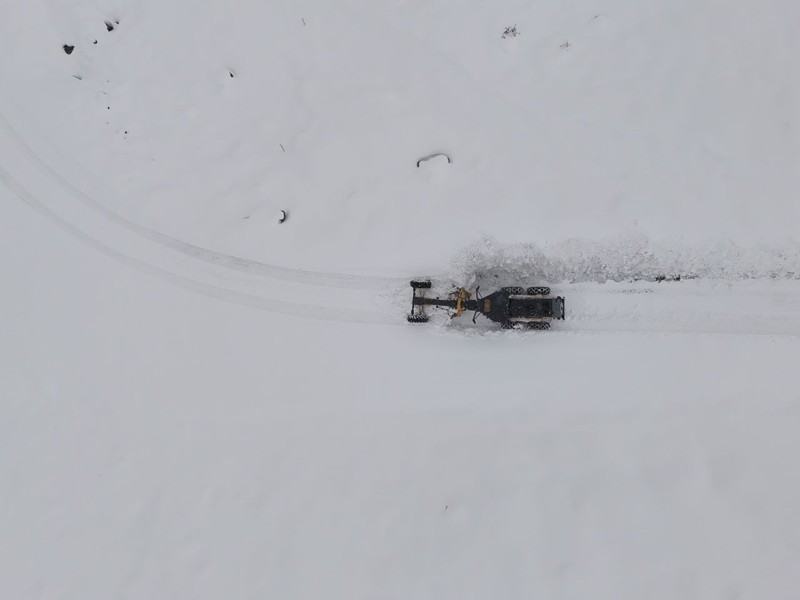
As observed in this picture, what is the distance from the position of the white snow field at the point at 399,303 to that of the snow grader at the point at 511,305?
0.88 ft

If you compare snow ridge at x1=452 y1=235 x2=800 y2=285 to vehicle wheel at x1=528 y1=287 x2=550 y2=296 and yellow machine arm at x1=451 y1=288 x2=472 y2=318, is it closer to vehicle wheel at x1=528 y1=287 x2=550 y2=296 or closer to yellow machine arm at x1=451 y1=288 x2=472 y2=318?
vehicle wheel at x1=528 y1=287 x2=550 y2=296

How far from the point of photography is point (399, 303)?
29.2 ft

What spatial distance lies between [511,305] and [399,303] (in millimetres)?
1864

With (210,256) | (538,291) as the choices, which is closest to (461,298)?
(538,291)

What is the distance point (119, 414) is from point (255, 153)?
17.1 feet

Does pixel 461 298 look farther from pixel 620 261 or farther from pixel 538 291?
pixel 620 261

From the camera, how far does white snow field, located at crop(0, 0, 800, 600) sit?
768 centimetres

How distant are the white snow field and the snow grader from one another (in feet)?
0.88

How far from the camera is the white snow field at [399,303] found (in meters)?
7.68

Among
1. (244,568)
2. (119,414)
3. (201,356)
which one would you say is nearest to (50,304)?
(119,414)

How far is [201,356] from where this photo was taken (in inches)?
368

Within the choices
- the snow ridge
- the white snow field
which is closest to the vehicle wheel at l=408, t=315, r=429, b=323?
the white snow field

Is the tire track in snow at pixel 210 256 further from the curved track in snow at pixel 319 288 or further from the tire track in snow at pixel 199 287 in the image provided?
the tire track in snow at pixel 199 287

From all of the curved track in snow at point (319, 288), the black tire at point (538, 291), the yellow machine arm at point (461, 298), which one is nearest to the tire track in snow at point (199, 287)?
the curved track in snow at point (319, 288)
